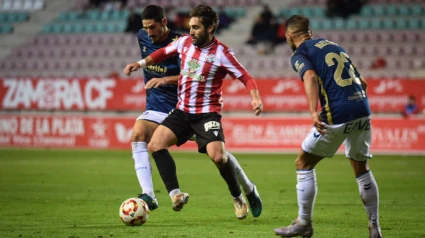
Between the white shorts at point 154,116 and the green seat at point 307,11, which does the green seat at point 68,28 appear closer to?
the green seat at point 307,11

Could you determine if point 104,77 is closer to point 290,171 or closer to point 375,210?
point 290,171

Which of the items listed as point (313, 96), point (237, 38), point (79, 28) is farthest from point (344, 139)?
point (79, 28)

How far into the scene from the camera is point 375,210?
639 cm

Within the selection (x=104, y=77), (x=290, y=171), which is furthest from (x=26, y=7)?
(x=290, y=171)

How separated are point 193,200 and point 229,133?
11.5 meters

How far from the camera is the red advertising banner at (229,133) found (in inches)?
796

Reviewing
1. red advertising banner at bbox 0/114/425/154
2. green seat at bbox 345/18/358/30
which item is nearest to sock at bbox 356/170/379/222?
red advertising banner at bbox 0/114/425/154

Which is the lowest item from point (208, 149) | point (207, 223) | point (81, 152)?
point (81, 152)

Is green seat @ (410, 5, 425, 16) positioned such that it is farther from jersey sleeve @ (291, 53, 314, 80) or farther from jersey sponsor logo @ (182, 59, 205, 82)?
jersey sleeve @ (291, 53, 314, 80)

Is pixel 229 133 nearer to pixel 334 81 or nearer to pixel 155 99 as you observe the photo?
pixel 155 99

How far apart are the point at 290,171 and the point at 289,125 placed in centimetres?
591

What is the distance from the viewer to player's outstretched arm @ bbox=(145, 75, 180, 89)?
25.9 feet

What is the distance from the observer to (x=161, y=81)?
26.1ft

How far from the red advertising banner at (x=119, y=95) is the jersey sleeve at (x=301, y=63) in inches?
616
